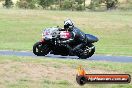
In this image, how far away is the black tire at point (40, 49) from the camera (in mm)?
21156

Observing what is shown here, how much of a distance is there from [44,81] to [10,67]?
75.9 inches

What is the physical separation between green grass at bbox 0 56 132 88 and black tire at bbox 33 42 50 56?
2.39 m

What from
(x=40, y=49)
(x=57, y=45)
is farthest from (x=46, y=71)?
(x=40, y=49)

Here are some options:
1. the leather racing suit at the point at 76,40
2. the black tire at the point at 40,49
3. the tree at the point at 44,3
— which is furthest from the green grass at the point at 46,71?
the tree at the point at 44,3

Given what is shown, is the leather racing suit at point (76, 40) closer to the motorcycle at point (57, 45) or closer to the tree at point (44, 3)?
the motorcycle at point (57, 45)

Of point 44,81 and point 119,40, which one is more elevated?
point 44,81

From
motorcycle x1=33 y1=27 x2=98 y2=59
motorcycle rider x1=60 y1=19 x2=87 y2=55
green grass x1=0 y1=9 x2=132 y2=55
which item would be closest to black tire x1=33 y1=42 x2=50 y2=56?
motorcycle x1=33 y1=27 x2=98 y2=59

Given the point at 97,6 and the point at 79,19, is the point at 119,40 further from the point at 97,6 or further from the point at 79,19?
the point at 97,6

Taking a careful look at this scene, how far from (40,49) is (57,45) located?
98 centimetres

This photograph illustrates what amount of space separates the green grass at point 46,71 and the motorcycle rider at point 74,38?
→ 2016 millimetres

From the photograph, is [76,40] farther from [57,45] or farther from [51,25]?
[51,25]

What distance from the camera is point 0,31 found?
4788 cm

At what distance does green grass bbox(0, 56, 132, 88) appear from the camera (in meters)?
15.7

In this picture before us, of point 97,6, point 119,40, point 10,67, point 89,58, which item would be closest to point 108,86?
point 10,67
